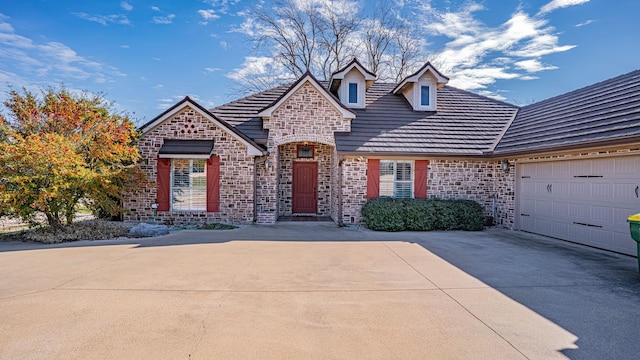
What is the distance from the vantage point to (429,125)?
46.1 feet

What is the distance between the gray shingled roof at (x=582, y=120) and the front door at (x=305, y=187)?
742cm

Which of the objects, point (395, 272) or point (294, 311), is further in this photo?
point (395, 272)

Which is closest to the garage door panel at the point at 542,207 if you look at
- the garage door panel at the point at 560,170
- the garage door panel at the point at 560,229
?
the garage door panel at the point at 560,229

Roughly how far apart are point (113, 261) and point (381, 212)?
7.77 m

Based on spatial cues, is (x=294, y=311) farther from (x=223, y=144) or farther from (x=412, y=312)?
(x=223, y=144)

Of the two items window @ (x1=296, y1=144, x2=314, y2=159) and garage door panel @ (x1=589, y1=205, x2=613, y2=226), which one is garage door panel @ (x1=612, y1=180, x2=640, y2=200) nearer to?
garage door panel @ (x1=589, y1=205, x2=613, y2=226)

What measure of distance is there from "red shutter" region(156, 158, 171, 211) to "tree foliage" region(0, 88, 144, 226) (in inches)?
32.2

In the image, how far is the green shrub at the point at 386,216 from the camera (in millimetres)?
11227

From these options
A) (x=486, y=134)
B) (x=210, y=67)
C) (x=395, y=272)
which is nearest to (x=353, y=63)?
(x=486, y=134)

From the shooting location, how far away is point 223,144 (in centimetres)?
1234

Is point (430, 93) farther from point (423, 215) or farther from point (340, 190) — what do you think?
point (340, 190)

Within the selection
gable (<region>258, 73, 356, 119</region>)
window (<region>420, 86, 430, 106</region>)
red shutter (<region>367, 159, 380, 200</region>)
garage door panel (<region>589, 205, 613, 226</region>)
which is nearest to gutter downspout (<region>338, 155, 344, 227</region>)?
red shutter (<region>367, 159, 380, 200</region>)

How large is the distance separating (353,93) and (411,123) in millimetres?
2869

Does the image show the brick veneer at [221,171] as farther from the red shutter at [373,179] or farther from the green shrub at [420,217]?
the green shrub at [420,217]
